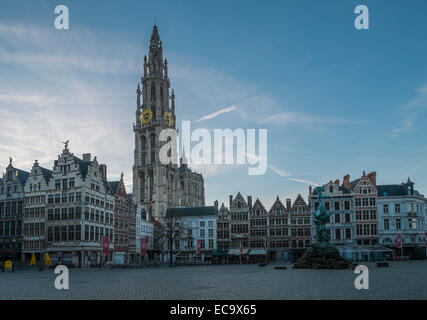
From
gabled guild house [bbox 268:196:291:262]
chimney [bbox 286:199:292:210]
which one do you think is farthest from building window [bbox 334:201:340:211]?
chimney [bbox 286:199:292:210]

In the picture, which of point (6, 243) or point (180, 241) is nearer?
point (6, 243)

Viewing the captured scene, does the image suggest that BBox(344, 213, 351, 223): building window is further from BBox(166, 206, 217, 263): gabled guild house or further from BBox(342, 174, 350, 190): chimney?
BBox(166, 206, 217, 263): gabled guild house

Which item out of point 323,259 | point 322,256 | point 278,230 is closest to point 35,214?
point 278,230

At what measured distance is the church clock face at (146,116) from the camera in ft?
407

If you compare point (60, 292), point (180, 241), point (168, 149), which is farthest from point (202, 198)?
point (60, 292)

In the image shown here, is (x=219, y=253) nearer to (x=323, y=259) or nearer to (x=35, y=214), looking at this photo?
(x=35, y=214)

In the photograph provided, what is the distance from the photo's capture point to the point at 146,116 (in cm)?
12469

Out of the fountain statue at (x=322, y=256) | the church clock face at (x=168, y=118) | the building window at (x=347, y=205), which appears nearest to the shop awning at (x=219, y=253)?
the building window at (x=347, y=205)

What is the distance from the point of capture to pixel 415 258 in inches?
2677

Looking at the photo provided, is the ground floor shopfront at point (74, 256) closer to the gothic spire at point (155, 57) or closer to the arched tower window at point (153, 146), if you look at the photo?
the arched tower window at point (153, 146)

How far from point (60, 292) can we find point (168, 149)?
104209 mm

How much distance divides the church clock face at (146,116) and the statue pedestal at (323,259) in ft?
293
